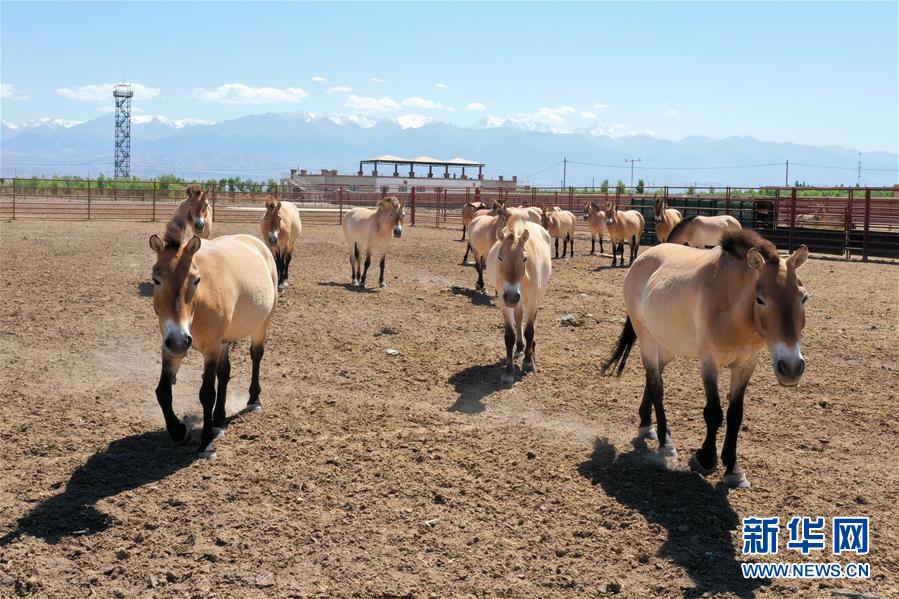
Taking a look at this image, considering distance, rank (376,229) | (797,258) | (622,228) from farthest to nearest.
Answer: (622,228) < (376,229) < (797,258)

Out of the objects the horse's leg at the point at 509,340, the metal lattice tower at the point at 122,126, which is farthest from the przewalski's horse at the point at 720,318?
the metal lattice tower at the point at 122,126

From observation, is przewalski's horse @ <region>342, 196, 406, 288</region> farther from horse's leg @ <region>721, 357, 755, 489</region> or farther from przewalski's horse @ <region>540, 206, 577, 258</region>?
horse's leg @ <region>721, 357, 755, 489</region>

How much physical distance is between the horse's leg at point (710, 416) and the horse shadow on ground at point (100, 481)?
3.91 m

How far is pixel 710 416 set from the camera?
18.2 feet

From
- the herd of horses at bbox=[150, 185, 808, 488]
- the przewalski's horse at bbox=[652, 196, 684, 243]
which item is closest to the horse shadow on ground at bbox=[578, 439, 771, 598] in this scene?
the herd of horses at bbox=[150, 185, 808, 488]

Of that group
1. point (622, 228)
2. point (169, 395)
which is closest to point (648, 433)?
point (169, 395)

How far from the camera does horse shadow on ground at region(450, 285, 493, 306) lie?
13430 millimetres

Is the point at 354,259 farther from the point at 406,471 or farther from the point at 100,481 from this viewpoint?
the point at 100,481

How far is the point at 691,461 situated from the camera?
5973 millimetres

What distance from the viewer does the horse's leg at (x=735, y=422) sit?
5457 millimetres

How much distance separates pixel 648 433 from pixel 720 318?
1.68 metres

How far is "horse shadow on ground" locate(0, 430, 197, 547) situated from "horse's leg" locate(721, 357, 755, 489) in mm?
4071

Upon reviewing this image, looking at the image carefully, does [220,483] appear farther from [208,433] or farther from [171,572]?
[171,572]

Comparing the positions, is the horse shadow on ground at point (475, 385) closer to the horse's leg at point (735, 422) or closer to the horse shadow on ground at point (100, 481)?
the horse's leg at point (735, 422)
